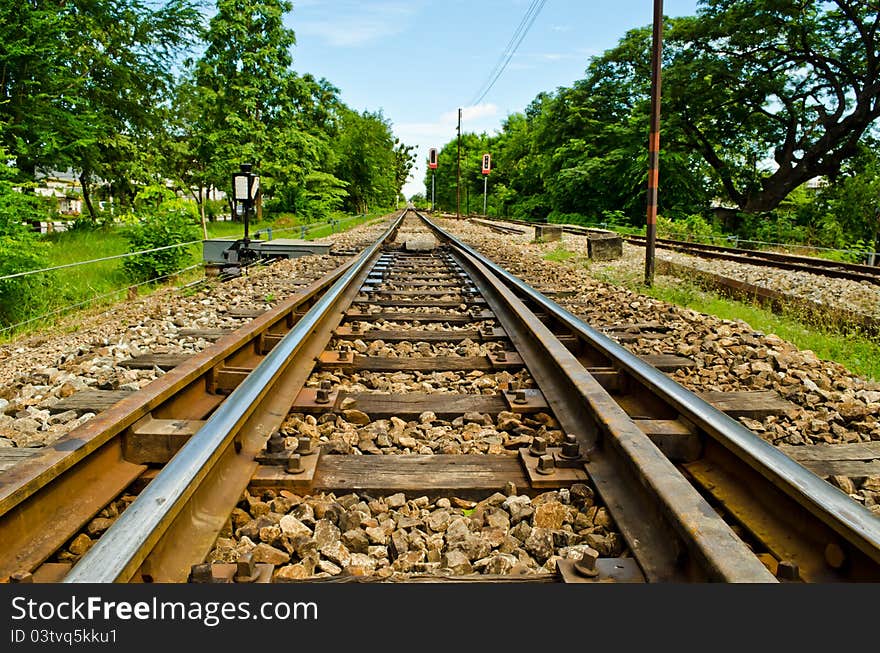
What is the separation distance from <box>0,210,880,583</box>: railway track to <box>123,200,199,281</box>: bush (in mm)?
8492

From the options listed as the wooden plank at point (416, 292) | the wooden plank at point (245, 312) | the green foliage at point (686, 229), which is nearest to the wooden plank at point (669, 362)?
the wooden plank at point (416, 292)

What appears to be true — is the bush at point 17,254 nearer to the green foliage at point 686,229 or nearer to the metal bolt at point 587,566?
the metal bolt at point 587,566

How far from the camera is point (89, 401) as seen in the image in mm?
2664

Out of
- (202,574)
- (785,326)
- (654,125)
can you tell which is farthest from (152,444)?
(654,125)

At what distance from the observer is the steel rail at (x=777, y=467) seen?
144 centimetres

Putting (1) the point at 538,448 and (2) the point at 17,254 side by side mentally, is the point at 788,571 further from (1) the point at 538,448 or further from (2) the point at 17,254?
(2) the point at 17,254

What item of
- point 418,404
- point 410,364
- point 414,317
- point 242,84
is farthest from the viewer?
point 242,84

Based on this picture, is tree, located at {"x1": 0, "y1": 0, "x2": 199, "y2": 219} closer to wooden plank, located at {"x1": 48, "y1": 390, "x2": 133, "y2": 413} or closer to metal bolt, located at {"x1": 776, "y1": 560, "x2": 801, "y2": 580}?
wooden plank, located at {"x1": 48, "y1": 390, "x2": 133, "y2": 413}

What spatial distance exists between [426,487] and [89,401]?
1.67 metres

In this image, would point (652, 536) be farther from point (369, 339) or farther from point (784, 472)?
point (369, 339)

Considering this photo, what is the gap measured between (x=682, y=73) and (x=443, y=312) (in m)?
25.4

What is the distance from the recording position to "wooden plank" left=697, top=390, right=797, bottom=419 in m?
2.75

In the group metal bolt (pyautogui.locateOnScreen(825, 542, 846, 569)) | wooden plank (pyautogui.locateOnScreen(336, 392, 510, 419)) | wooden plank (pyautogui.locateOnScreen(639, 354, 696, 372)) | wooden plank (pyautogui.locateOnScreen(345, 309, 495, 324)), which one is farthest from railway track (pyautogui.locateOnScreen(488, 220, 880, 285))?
metal bolt (pyautogui.locateOnScreen(825, 542, 846, 569))

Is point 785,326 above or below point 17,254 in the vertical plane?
below
